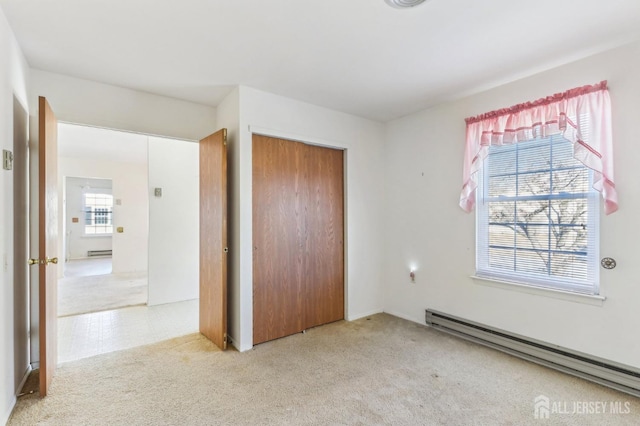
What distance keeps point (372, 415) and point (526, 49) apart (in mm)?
2765

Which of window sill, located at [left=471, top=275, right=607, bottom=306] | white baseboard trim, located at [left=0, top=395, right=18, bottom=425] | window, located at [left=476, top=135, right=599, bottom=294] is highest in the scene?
window, located at [left=476, top=135, right=599, bottom=294]

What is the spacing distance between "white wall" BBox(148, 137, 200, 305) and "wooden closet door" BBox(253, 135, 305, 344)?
2130mm

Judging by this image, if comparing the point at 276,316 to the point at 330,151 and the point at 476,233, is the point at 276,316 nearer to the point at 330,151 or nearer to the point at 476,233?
the point at 330,151

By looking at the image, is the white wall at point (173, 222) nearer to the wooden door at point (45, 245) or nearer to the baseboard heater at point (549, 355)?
the wooden door at point (45, 245)

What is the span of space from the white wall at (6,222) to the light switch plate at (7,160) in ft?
0.10

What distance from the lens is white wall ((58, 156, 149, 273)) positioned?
21.6 feet

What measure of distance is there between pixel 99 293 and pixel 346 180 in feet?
14.1

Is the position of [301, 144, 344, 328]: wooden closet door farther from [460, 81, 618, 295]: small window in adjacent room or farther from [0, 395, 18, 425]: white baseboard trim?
[0, 395, 18, 425]: white baseboard trim

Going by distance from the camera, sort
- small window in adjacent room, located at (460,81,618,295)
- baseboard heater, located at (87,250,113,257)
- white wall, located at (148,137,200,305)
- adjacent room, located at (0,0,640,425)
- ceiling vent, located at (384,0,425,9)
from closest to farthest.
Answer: ceiling vent, located at (384,0,425,9), adjacent room, located at (0,0,640,425), small window in adjacent room, located at (460,81,618,295), white wall, located at (148,137,200,305), baseboard heater, located at (87,250,113,257)

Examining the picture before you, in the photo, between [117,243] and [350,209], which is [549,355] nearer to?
[350,209]

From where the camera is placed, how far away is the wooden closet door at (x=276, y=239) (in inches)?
120

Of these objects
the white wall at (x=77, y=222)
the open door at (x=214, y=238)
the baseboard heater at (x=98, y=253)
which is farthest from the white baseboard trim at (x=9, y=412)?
the baseboard heater at (x=98, y=253)

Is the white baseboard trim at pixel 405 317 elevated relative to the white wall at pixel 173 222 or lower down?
lower down

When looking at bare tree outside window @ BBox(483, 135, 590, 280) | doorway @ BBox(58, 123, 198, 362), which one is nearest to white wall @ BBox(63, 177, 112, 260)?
doorway @ BBox(58, 123, 198, 362)
